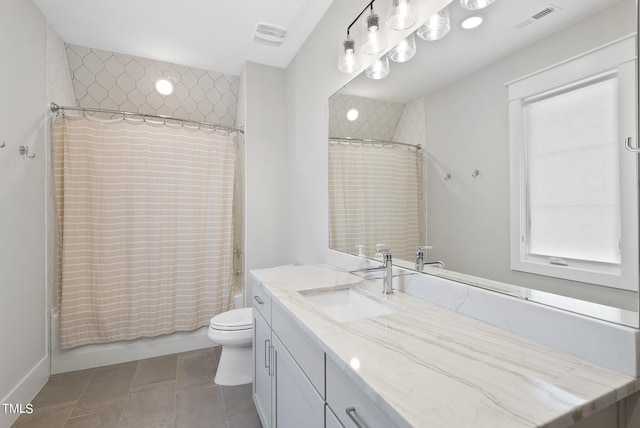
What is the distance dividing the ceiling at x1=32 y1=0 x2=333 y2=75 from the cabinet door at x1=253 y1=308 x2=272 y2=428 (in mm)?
2056

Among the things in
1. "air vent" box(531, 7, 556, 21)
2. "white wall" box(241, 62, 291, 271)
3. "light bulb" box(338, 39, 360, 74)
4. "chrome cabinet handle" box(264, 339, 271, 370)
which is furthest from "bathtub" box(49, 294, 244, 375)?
"air vent" box(531, 7, 556, 21)

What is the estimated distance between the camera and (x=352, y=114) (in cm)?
178

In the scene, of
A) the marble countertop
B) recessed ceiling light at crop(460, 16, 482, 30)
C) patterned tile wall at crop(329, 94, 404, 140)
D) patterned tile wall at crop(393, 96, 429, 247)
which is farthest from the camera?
patterned tile wall at crop(329, 94, 404, 140)

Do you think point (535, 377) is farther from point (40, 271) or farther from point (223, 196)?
point (40, 271)

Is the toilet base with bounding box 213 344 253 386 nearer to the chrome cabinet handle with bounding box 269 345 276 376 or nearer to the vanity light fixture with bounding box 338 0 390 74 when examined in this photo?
the chrome cabinet handle with bounding box 269 345 276 376

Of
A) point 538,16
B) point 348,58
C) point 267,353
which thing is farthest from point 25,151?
point 538,16

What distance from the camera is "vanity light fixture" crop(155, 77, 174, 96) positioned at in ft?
9.05

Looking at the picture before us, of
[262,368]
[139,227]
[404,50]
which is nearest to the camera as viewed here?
[404,50]

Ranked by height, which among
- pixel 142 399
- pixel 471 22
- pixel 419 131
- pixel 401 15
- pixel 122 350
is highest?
pixel 401 15

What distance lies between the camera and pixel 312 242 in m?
2.31

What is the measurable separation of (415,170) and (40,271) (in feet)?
8.44

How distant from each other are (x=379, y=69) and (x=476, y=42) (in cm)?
58

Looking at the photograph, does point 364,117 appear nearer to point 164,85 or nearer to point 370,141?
point 370,141

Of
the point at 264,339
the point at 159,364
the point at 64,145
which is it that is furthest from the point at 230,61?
the point at 159,364
